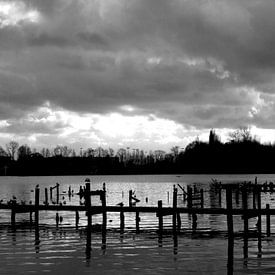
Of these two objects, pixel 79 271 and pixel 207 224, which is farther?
pixel 207 224

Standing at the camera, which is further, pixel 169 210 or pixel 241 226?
pixel 241 226

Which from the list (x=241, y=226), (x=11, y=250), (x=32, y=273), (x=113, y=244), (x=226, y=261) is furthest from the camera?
(x=241, y=226)

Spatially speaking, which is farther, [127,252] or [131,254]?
[127,252]

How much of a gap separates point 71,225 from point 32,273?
21.4 m

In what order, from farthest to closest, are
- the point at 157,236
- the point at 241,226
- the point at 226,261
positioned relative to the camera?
the point at 241,226 < the point at 157,236 < the point at 226,261

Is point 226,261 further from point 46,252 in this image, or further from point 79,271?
point 46,252

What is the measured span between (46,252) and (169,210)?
9683 mm

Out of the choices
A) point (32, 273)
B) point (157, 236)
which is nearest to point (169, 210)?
point (157, 236)

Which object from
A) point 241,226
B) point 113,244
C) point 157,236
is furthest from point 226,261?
point 241,226

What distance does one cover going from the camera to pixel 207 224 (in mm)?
42938

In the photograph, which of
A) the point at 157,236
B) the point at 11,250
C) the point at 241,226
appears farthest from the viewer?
the point at 241,226

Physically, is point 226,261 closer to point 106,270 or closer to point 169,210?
point 106,270

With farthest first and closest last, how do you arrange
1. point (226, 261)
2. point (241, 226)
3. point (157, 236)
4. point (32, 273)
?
point (241, 226) < point (157, 236) < point (226, 261) < point (32, 273)

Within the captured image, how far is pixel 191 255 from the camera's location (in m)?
26.1
